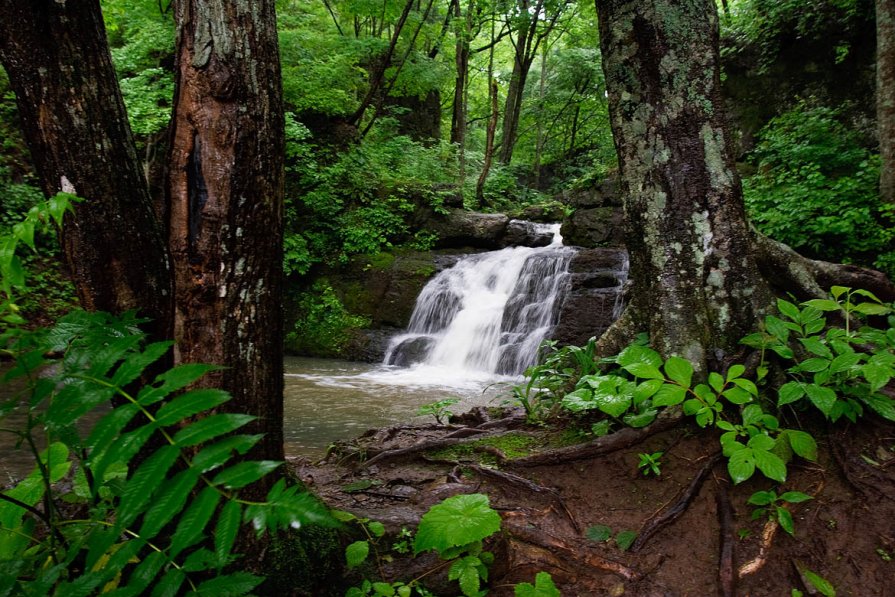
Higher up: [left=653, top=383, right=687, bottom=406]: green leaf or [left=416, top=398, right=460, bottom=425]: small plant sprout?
[left=653, top=383, right=687, bottom=406]: green leaf

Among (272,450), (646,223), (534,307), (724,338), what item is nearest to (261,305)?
(272,450)

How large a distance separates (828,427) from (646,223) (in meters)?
1.39

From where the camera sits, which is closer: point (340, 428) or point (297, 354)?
point (340, 428)

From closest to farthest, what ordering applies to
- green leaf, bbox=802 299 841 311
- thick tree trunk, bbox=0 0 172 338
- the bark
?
1. thick tree trunk, bbox=0 0 172 338
2. green leaf, bbox=802 299 841 311
3. the bark

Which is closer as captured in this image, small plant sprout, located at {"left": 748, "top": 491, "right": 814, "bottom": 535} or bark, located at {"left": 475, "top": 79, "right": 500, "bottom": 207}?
small plant sprout, located at {"left": 748, "top": 491, "right": 814, "bottom": 535}

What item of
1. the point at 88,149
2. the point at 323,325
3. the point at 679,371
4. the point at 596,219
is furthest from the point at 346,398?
the point at 596,219

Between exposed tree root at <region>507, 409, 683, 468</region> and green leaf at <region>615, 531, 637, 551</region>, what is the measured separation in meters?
0.50

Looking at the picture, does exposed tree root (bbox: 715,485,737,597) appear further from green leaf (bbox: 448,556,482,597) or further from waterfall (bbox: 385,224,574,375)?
waterfall (bbox: 385,224,574,375)

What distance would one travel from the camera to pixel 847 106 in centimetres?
956

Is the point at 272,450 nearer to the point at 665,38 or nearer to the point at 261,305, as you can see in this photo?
the point at 261,305

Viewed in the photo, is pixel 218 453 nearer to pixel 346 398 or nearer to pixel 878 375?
pixel 878 375

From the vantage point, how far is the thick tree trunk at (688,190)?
276 centimetres

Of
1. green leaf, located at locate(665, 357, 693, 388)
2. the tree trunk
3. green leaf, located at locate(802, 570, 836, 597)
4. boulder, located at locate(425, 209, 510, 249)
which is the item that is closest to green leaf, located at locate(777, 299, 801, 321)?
green leaf, located at locate(665, 357, 693, 388)

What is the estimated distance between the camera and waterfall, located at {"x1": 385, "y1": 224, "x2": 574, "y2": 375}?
975 cm
